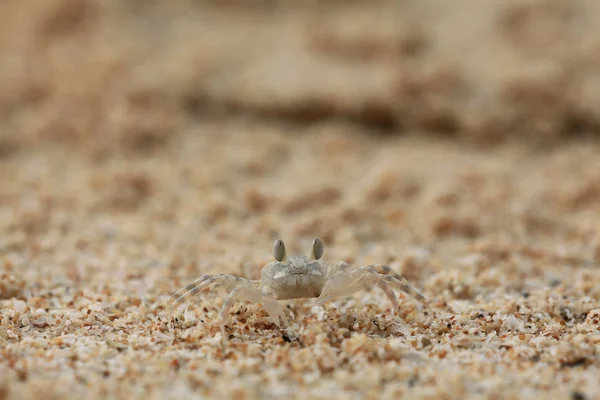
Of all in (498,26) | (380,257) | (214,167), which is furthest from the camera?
(498,26)

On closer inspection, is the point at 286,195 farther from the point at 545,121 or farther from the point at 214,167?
the point at 545,121

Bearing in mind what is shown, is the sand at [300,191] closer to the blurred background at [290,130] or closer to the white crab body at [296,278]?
the blurred background at [290,130]

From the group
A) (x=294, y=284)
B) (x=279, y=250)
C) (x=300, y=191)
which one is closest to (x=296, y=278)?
(x=294, y=284)

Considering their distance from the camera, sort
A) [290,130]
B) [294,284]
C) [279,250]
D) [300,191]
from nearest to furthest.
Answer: [294,284], [279,250], [300,191], [290,130]

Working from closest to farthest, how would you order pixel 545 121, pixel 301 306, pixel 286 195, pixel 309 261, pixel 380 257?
pixel 309 261, pixel 301 306, pixel 380 257, pixel 286 195, pixel 545 121

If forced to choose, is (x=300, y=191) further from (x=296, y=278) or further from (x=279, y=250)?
(x=296, y=278)

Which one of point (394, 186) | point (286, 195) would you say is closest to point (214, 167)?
point (286, 195)

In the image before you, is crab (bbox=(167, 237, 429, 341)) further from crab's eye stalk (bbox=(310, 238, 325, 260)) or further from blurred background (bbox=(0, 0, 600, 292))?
blurred background (bbox=(0, 0, 600, 292))
